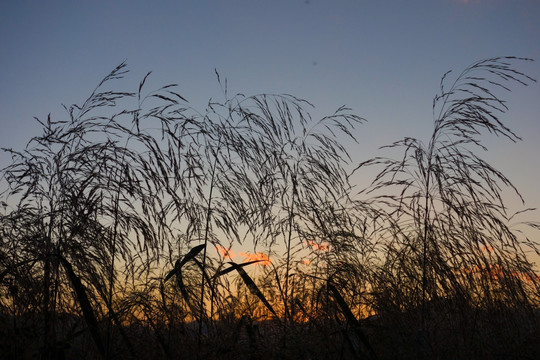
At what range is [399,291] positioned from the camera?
3.89m

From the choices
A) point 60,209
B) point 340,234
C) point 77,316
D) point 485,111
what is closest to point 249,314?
point 340,234

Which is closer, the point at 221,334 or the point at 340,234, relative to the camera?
the point at 221,334

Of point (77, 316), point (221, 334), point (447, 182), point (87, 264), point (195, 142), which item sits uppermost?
point (195, 142)

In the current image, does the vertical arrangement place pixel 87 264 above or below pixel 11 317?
above

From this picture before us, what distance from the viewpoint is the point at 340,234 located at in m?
4.15

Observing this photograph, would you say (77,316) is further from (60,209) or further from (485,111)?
(485,111)

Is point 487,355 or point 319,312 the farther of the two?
point 319,312

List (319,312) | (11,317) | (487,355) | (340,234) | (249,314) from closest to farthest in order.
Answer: (11,317) < (487,355) < (319,312) < (249,314) < (340,234)

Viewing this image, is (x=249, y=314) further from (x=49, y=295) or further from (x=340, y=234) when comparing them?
(x=49, y=295)

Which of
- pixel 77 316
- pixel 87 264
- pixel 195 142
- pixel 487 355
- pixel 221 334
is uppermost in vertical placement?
pixel 195 142

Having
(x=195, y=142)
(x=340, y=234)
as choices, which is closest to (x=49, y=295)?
(x=195, y=142)

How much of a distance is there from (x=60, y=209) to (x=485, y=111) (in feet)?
9.93

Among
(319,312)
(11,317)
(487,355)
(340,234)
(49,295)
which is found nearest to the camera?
(49,295)

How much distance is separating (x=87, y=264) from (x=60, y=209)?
0.37m
